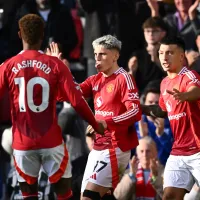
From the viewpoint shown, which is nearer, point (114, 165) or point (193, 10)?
point (114, 165)

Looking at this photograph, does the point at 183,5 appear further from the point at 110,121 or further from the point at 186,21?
the point at 110,121

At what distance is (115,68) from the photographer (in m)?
10.9

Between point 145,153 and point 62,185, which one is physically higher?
point 145,153

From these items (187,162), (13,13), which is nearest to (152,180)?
(187,162)

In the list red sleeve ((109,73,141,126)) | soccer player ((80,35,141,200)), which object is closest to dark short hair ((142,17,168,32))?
soccer player ((80,35,141,200))

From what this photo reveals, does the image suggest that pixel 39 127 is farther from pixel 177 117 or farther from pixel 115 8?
pixel 115 8

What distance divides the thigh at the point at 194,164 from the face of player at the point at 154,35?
379 cm

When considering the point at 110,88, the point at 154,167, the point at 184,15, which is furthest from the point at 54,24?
the point at 110,88

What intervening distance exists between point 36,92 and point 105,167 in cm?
137

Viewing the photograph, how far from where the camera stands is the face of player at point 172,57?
1063cm

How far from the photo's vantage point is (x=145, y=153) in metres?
12.7

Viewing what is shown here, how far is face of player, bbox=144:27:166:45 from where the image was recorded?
13938 mm

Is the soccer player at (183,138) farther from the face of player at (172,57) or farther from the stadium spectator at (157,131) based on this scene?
the stadium spectator at (157,131)

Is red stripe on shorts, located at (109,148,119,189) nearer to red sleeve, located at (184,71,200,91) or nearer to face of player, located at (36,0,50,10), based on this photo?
red sleeve, located at (184,71,200,91)
